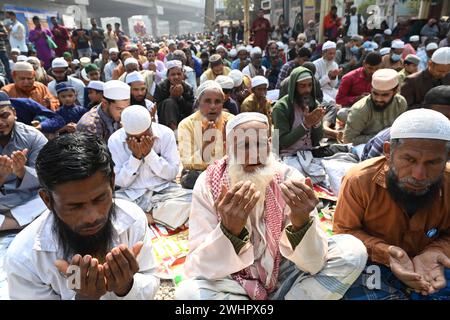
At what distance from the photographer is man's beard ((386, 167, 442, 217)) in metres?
1.92

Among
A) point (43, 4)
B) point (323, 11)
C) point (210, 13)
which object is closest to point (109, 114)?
point (323, 11)

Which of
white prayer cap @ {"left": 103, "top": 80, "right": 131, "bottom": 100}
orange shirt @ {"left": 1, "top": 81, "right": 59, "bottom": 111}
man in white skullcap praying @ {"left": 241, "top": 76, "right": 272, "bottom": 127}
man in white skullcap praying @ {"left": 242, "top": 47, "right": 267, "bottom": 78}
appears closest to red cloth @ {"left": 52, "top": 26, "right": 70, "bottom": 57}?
man in white skullcap praying @ {"left": 242, "top": 47, "right": 267, "bottom": 78}

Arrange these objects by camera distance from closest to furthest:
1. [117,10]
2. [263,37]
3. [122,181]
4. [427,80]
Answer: [122,181], [427,80], [263,37], [117,10]


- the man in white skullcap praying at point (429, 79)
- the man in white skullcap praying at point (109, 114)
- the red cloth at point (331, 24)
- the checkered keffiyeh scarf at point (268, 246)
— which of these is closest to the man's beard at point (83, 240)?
the checkered keffiyeh scarf at point (268, 246)

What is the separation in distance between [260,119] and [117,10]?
1824 inches

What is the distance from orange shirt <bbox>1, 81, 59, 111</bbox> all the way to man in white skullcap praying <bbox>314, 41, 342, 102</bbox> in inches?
182

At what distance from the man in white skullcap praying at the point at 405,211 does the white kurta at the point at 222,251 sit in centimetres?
38

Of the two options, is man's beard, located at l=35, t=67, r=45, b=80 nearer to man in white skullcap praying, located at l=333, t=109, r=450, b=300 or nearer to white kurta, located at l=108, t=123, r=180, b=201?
white kurta, located at l=108, t=123, r=180, b=201

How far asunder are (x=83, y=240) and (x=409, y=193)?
5.51 ft
